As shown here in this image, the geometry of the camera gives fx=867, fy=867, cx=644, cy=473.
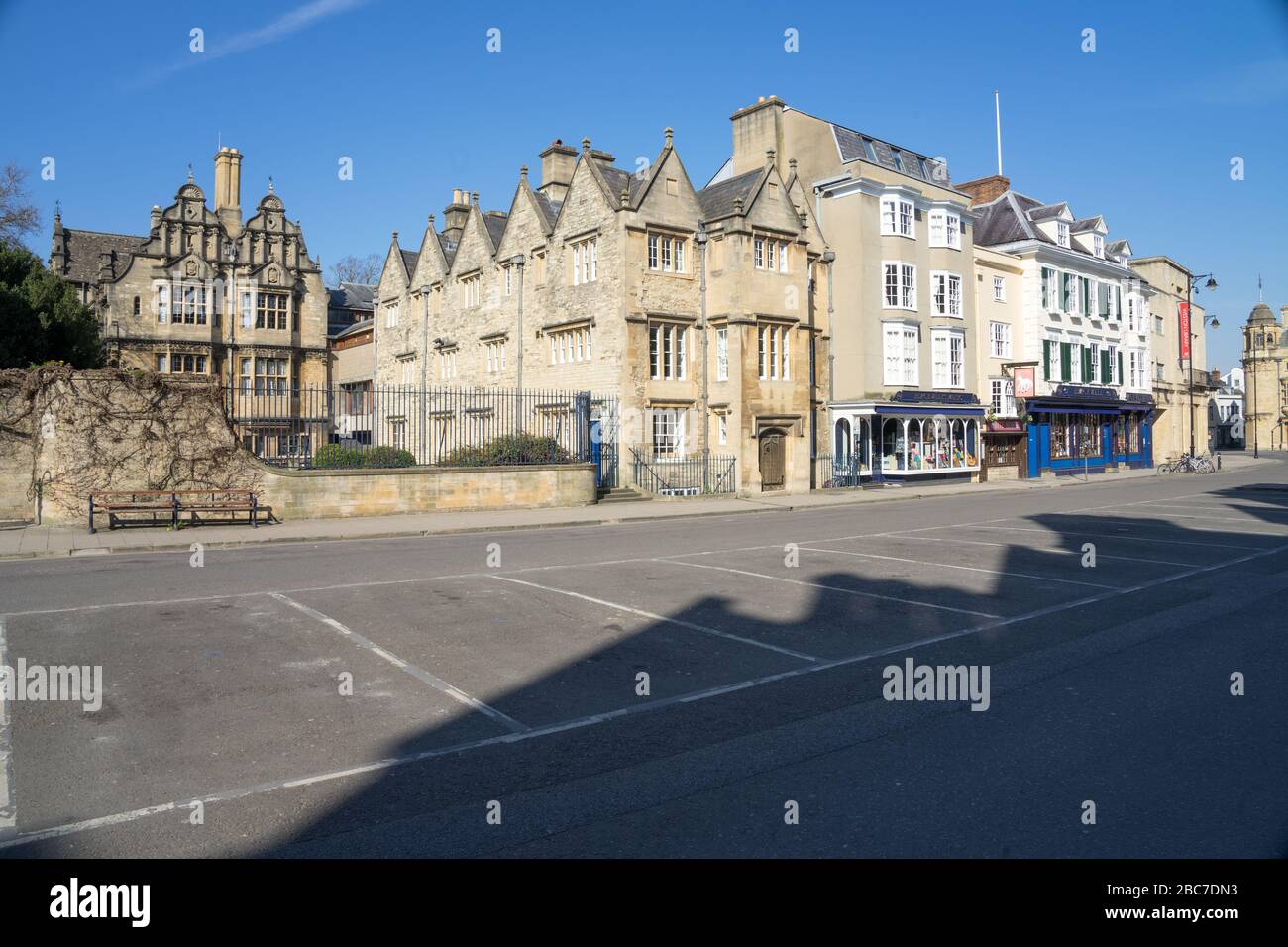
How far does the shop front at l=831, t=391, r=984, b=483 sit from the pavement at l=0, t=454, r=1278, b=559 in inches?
210

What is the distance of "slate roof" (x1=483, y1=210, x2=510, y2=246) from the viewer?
4050cm

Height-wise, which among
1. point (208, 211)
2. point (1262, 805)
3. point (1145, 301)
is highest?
point (208, 211)

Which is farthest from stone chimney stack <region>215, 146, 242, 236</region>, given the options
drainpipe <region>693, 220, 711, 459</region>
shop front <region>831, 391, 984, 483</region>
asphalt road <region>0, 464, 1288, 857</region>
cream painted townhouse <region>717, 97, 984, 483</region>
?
asphalt road <region>0, 464, 1288, 857</region>

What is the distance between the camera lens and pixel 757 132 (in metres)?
38.4

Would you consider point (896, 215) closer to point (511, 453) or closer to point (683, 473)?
point (683, 473)

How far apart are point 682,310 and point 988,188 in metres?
27.3

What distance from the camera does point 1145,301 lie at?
5459 centimetres

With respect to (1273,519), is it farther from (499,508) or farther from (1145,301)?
(1145,301)

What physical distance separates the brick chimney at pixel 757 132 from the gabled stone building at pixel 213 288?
2645cm

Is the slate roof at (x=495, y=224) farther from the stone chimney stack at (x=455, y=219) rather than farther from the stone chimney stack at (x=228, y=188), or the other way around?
the stone chimney stack at (x=228, y=188)

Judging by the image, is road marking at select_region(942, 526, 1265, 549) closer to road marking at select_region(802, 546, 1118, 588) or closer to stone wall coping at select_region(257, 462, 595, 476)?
road marking at select_region(802, 546, 1118, 588)
